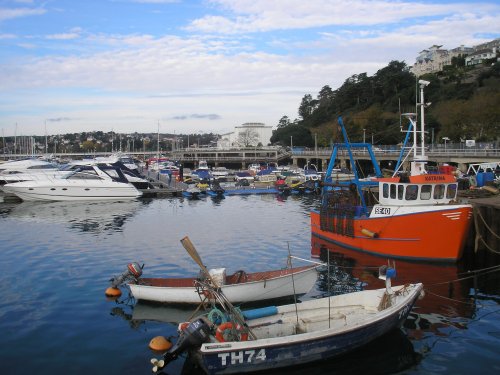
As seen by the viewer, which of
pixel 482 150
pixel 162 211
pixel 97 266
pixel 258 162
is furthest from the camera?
pixel 258 162

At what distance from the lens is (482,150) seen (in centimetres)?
5944

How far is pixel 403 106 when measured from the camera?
116 m

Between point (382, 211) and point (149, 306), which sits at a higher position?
point (382, 211)

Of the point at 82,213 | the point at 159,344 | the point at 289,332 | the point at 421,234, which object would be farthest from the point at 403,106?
the point at 159,344

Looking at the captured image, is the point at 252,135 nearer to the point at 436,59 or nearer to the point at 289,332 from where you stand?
the point at 436,59

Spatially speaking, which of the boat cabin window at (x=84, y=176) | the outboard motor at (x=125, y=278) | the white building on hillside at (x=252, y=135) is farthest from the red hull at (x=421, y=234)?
the white building on hillside at (x=252, y=135)

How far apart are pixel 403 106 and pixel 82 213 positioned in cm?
9098

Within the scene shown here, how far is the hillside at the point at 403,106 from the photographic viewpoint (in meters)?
76.8

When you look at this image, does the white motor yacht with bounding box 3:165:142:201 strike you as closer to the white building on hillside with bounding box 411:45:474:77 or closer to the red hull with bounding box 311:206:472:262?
the red hull with bounding box 311:206:472:262

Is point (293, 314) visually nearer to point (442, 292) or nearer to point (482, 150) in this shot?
point (442, 292)

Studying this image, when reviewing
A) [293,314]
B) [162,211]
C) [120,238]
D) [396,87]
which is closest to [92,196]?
[162,211]

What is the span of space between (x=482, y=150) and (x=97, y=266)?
51099 millimetres

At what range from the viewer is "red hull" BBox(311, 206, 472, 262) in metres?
21.7

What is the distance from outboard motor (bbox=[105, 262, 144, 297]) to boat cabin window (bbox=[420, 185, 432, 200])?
44.7 ft
